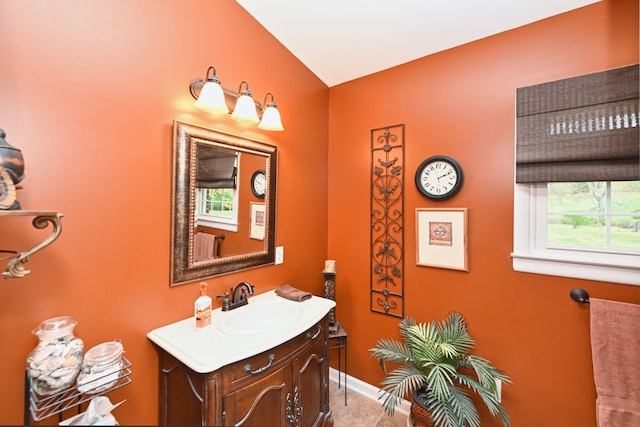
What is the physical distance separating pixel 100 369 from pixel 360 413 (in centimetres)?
168

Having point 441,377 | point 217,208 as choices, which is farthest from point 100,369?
point 441,377

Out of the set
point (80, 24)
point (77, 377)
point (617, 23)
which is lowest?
point (77, 377)

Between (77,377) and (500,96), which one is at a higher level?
(500,96)

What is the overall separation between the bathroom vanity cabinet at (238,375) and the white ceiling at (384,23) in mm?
1757

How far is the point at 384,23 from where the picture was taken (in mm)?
1583

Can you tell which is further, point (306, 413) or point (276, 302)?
point (276, 302)

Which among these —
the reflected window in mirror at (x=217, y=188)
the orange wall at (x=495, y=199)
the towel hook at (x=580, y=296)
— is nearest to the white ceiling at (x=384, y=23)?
the orange wall at (x=495, y=199)

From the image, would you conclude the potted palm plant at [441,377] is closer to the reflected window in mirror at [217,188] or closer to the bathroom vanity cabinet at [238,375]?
the bathroom vanity cabinet at [238,375]

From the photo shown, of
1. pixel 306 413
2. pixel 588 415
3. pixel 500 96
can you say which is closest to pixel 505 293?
pixel 588 415

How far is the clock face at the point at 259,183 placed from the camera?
5.43 ft

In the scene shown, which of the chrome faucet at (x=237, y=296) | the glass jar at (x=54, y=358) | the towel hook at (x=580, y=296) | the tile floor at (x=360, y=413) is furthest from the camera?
the tile floor at (x=360, y=413)

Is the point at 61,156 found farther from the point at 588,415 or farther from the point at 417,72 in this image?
the point at 588,415

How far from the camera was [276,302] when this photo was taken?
62.4 inches

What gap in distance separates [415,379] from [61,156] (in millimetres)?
1930
